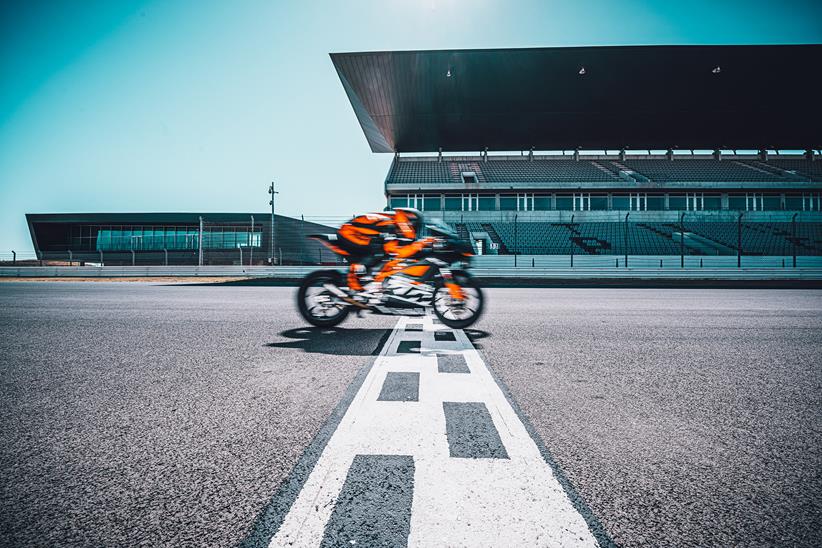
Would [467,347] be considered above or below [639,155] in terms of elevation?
below

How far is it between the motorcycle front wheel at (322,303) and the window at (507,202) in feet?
102

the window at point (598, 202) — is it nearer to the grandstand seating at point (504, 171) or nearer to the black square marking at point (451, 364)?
the grandstand seating at point (504, 171)

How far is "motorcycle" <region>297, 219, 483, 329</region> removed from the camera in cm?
446

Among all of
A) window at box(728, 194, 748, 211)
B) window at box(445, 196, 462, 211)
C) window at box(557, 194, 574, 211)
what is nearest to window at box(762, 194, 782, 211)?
window at box(728, 194, 748, 211)

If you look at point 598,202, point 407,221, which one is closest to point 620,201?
point 598,202

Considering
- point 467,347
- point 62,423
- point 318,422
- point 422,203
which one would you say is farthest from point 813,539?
point 422,203

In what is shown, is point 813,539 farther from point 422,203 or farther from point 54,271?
point 422,203

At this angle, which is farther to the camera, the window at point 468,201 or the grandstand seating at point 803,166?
the window at point 468,201

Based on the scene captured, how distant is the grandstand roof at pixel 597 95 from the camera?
24.9 metres

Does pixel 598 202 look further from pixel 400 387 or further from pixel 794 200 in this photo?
pixel 400 387

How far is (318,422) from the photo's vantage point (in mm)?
1769

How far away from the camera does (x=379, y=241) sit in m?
Answer: 4.52

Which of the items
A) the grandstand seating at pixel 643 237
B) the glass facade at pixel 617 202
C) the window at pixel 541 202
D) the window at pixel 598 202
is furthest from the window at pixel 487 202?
the window at pixel 598 202

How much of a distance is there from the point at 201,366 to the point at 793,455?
3.31 m
